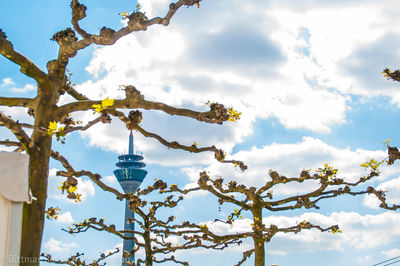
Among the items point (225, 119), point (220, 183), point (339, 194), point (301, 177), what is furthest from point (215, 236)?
point (225, 119)

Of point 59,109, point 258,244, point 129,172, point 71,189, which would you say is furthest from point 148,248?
point 129,172

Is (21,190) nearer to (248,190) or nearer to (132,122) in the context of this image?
(132,122)

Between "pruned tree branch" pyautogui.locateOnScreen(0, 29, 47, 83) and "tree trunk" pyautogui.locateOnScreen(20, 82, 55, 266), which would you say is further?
"pruned tree branch" pyautogui.locateOnScreen(0, 29, 47, 83)

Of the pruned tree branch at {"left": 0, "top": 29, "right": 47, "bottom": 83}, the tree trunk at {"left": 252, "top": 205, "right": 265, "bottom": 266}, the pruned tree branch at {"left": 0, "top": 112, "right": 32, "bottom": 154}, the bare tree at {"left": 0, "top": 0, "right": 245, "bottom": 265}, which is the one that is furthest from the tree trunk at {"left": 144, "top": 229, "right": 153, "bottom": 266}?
the pruned tree branch at {"left": 0, "top": 112, "right": 32, "bottom": 154}

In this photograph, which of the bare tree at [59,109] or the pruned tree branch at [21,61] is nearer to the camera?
the bare tree at [59,109]

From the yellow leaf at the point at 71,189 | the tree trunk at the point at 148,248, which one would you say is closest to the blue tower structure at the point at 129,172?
the tree trunk at the point at 148,248

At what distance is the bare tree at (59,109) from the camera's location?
512cm

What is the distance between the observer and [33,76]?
19.7 feet

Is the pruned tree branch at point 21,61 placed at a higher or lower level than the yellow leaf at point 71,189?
higher

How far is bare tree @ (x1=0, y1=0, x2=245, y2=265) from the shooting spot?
512cm

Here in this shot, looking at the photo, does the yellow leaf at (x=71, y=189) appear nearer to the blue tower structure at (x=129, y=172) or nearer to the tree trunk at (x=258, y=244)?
the tree trunk at (x=258, y=244)

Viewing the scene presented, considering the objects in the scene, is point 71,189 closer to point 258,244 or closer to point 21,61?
point 21,61

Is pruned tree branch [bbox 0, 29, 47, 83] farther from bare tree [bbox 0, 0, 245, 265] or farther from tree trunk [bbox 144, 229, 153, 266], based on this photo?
tree trunk [bbox 144, 229, 153, 266]

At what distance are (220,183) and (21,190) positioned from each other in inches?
283
